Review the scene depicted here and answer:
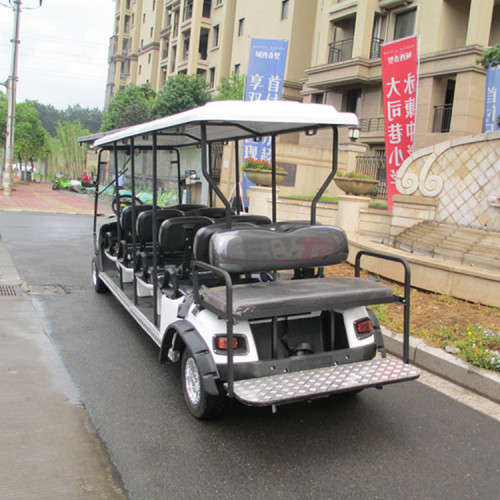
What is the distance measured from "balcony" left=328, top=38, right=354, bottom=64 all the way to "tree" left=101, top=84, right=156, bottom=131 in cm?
1400

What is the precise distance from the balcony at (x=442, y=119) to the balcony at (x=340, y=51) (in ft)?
19.0

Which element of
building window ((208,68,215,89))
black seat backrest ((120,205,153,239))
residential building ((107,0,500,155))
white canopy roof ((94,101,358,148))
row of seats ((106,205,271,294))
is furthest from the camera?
building window ((208,68,215,89))

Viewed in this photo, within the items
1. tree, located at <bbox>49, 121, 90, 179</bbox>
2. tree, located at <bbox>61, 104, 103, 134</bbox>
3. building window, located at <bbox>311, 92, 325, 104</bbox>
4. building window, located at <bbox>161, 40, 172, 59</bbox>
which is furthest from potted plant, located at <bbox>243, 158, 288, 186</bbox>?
tree, located at <bbox>61, 104, 103, 134</bbox>

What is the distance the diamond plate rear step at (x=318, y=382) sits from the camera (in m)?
2.93

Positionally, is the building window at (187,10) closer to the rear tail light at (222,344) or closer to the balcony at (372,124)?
the balcony at (372,124)

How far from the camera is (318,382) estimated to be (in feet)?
10.2

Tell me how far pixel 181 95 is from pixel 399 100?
21.7 m

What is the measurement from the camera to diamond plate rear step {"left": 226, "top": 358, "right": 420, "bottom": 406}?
2.93 metres

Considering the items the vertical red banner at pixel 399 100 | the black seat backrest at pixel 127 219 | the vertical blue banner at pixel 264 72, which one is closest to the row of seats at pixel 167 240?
the black seat backrest at pixel 127 219

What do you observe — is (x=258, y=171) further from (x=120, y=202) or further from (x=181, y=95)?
(x=181, y=95)

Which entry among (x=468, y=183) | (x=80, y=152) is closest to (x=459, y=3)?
(x=468, y=183)

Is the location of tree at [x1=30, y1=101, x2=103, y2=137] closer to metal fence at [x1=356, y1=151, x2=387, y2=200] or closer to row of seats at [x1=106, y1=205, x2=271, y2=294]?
metal fence at [x1=356, y1=151, x2=387, y2=200]

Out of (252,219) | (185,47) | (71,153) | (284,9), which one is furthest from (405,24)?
(71,153)

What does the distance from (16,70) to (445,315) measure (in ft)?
78.2
